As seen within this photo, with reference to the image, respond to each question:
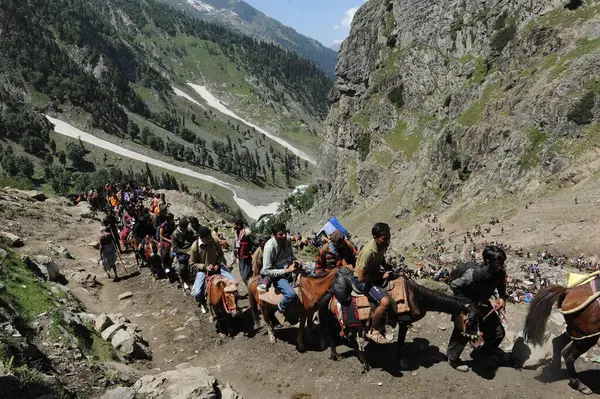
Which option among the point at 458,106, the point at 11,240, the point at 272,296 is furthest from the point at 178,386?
the point at 458,106

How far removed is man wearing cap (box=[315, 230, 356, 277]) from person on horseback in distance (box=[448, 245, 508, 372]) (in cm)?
245

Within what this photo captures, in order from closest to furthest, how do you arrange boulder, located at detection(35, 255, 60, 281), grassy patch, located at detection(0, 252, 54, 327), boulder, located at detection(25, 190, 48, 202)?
grassy patch, located at detection(0, 252, 54, 327), boulder, located at detection(35, 255, 60, 281), boulder, located at detection(25, 190, 48, 202)

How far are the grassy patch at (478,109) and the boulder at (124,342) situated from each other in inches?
1912

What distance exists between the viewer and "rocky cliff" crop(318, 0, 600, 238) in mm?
39156

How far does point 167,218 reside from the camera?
55.3ft

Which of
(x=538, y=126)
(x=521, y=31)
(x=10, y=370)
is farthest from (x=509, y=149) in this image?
(x=10, y=370)

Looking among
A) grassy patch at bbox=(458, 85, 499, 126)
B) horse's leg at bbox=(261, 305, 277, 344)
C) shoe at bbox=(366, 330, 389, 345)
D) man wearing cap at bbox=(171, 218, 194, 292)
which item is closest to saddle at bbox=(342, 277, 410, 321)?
shoe at bbox=(366, 330, 389, 345)

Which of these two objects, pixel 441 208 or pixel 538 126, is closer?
pixel 538 126

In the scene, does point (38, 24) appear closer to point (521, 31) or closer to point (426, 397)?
point (521, 31)

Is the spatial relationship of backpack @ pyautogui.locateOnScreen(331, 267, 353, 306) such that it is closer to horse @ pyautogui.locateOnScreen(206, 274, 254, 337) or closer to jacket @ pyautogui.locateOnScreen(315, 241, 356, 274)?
jacket @ pyautogui.locateOnScreen(315, 241, 356, 274)

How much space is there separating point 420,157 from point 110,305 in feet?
185

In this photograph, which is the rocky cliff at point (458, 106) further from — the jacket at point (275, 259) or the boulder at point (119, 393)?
the boulder at point (119, 393)

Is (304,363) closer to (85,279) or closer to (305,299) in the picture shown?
(305,299)

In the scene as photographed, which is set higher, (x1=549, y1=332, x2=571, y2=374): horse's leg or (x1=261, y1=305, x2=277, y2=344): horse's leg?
(x1=549, y1=332, x2=571, y2=374): horse's leg
